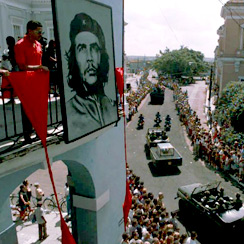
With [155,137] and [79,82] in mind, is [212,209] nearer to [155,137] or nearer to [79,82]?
[79,82]

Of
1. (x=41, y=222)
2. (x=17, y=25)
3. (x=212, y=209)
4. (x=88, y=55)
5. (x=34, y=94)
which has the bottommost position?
(x=212, y=209)

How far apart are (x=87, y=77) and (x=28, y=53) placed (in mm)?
1133

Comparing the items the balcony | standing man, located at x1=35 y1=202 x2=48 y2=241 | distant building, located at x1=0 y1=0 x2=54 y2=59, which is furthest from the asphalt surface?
distant building, located at x1=0 y1=0 x2=54 y2=59

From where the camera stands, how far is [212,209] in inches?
425

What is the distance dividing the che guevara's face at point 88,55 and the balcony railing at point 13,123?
82 centimetres

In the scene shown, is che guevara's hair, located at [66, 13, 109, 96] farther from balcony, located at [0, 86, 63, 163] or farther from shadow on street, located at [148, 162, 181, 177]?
shadow on street, located at [148, 162, 181, 177]

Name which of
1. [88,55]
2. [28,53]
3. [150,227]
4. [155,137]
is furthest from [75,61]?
[155,137]

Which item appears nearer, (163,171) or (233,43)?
(163,171)

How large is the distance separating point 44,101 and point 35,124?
43 centimetres

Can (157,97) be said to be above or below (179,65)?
below

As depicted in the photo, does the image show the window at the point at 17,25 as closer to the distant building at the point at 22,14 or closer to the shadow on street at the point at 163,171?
the distant building at the point at 22,14

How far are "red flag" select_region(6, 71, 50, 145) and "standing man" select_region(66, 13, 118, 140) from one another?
0.44m

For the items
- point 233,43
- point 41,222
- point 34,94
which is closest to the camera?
point 34,94

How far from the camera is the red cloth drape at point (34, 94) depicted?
455 cm
